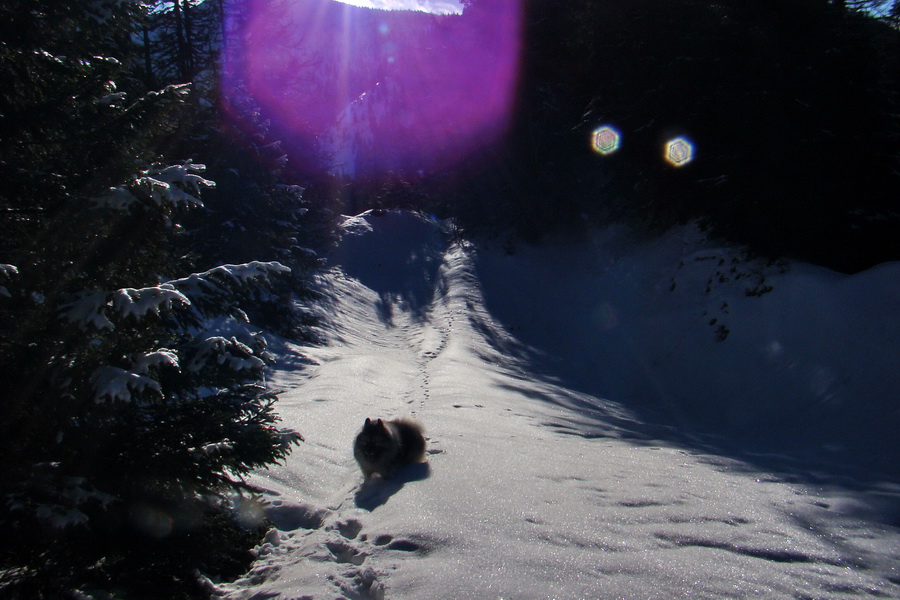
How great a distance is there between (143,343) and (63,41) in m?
1.94

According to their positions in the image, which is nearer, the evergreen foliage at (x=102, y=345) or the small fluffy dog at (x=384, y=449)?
the evergreen foliage at (x=102, y=345)

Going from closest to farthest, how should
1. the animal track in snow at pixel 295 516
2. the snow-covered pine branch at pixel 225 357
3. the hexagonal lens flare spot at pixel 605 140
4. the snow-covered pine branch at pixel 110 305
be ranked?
1. the snow-covered pine branch at pixel 110 305
2. the snow-covered pine branch at pixel 225 357
3. the animal track in snow at pixel 295 516
4. the hexagonal lens flare spot at pixel 605 140

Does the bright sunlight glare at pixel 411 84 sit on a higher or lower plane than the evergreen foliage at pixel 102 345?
higher

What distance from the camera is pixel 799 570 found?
287 cm

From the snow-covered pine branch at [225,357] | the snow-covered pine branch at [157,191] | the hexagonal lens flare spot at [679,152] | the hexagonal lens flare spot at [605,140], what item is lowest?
the snow-covered pine branch at [225,357]

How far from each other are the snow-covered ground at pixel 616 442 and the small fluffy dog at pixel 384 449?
166 millimetres

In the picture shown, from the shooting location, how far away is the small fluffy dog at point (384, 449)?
201 inches

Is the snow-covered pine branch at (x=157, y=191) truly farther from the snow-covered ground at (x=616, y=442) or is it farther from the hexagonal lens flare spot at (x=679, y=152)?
the hexagonal lens flare spot at (x=679, y=152)

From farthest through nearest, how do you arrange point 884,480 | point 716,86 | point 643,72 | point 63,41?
1. point 643,72
2. point 716,86
3. point 884,480
4. point 63,41

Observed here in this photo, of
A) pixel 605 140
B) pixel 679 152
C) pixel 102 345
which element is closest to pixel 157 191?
pixel 102 345

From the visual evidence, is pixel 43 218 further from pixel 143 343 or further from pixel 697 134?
pixel 697 134

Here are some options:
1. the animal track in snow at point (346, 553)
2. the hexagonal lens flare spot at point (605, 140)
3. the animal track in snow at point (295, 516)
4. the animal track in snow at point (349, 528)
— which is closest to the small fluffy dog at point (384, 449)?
the animal track in snow at point (295, 516)

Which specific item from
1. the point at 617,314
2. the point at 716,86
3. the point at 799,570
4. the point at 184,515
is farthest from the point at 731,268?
the point at 184,515

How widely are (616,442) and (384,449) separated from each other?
3218mm
